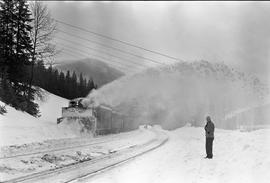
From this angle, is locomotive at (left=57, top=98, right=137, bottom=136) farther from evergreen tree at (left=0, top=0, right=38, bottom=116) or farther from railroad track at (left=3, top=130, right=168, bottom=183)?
railroad track at (left=3, top=130, right=168, bottom=183)

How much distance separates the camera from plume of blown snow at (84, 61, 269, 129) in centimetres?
4588

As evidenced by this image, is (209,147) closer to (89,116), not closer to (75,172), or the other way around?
(75,172)

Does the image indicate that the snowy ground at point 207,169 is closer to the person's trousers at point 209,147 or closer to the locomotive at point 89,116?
the person's trousers at point 209,147

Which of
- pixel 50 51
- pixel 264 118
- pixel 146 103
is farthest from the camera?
pixel 264 118

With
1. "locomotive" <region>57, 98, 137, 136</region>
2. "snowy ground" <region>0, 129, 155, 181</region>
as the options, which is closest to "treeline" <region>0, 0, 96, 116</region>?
"locomotive" <region>57, 98, 137, 136</region>

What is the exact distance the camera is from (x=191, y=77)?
156ft

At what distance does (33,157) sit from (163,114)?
123 ft

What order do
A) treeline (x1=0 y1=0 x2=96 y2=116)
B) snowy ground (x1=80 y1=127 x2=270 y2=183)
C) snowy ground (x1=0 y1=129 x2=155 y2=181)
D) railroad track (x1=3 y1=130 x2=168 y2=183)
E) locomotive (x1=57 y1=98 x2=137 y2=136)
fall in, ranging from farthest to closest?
treeline (x1=0 y1=0 x2=96 y2=116)
locomotive (x1=57 y1=98 x2=137 y2=136)
snowy ground (x1=0 y1=129 x2=155 y2=181)
railroad track (x1=3 y1=130 x2=168 y2=183)
snowy ground (x1=80 y1=127 x2=270 y2=183)

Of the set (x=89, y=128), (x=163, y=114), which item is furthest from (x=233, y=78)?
(x=89, y=128)

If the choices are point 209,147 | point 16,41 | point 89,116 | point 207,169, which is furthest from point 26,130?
point 16,41

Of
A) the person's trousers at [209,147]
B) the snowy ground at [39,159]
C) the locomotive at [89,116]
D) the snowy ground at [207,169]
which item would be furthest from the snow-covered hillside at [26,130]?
the person's trousers at [209,147]

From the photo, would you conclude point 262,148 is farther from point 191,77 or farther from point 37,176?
point 191,77

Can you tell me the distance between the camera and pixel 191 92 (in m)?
48.8

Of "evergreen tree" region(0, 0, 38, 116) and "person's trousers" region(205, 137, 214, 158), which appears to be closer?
"person's trousers" region(205, 137, 214, 158)
